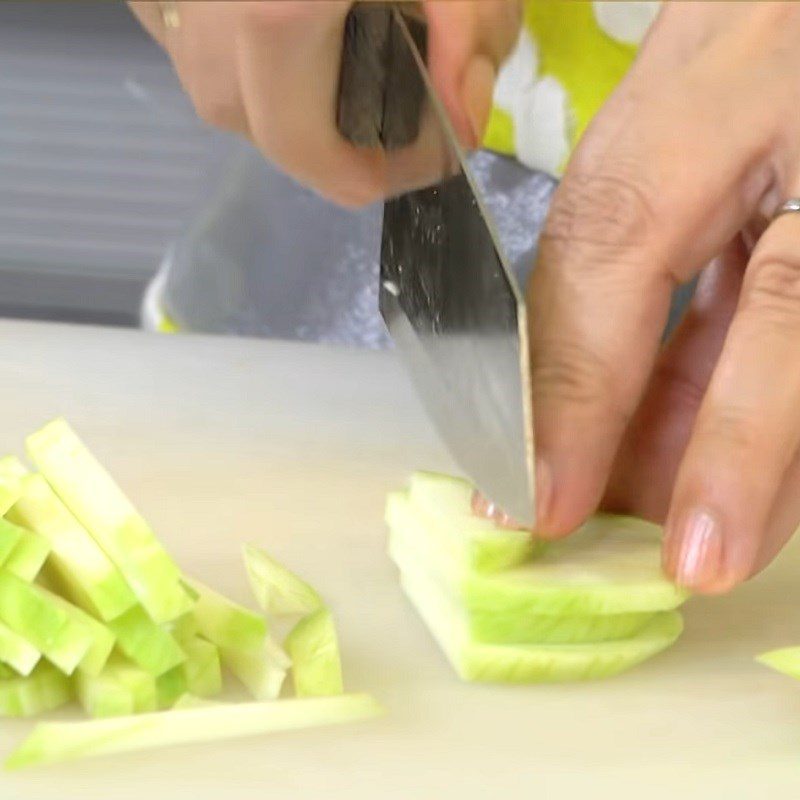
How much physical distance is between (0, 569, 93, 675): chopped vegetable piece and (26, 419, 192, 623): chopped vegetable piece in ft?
0.16

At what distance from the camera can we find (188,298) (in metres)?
1.71

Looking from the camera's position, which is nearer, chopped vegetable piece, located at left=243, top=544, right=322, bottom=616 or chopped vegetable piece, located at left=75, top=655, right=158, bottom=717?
chopped vegetable piece, located at left=75, top=655, right=158, bottom=717

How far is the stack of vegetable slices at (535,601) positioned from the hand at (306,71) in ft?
0.90

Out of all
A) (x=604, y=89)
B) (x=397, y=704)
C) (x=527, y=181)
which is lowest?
(x=397, y=704)

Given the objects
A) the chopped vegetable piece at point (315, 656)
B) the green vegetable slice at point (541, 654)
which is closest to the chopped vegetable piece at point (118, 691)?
the chopped vegetable piece at point (315, 656)

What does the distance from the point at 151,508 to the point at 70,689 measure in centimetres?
27

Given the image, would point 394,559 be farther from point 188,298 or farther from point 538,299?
point 188,298

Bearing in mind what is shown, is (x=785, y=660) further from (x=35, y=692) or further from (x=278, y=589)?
(x=35, y=692)

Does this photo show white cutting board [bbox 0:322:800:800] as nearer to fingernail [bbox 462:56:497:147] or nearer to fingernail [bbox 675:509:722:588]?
fingernail [bbox 675:509:722:588]

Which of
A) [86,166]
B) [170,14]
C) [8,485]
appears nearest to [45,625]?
[8,485]

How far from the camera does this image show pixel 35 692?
3.23 ft

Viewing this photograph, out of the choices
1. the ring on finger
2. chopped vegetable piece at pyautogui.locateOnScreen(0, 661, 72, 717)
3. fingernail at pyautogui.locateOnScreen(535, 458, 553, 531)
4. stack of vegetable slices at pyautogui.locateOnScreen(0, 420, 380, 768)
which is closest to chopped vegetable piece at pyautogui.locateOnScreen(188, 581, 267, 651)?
stack of vegetable slices at pyautogui.locateOnScreen(0, 420, 380, 768)

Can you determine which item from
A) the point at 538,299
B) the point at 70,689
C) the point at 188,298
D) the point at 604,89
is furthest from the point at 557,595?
the point at 188,298

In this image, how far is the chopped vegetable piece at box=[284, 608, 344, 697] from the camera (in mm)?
1020
